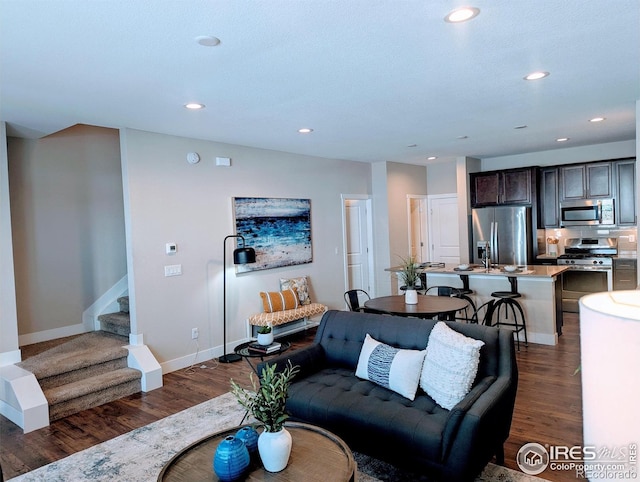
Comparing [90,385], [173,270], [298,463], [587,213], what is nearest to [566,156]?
[587,213]

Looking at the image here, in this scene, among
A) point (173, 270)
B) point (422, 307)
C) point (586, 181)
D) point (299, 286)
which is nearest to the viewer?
point (422, 307)

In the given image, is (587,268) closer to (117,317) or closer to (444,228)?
(444,228)

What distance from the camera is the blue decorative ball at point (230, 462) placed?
1934mm

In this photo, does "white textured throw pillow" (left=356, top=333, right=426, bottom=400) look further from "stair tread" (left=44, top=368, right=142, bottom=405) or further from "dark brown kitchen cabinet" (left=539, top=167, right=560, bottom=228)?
"dark brown kitchen cabinet" (left=539, top=167, right=560, bottom=228)

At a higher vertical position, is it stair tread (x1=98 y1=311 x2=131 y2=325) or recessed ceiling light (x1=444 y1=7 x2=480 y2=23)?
recessed ceiling light (x1=444 y1=7 x2=480 y2=23)

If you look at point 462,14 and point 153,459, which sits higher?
point 462,14

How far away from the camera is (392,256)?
8.01 metres

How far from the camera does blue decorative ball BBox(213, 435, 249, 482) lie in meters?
1.93

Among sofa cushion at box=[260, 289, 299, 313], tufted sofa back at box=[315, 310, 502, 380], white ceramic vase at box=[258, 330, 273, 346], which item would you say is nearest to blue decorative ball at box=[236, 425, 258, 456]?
tufted sofa back at box=[315, 310, 502, 380]

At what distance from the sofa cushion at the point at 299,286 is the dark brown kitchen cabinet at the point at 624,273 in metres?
4.65

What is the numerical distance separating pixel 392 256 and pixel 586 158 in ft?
12.0

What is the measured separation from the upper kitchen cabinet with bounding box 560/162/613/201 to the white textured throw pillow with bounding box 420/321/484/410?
549cm

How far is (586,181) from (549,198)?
0.61 m

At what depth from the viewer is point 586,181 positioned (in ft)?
22.7
